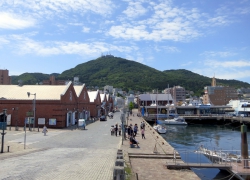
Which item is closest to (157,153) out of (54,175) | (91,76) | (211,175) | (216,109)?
(211,175)

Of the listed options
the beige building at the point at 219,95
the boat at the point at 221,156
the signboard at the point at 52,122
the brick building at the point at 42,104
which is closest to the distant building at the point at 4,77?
the brick building at the point at 42,104

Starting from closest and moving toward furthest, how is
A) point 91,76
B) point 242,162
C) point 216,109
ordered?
point 242,162, point 216,109, point 91,76

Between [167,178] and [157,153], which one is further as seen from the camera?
[157,153]

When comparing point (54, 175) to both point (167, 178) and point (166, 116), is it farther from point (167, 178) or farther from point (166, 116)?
point (166, 116)

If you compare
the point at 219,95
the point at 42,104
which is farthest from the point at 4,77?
the point at 219,95

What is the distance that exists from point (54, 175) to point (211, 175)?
534 inches

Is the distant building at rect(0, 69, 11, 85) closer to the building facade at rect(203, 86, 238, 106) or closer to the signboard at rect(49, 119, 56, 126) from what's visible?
the signboard at rect(49, 119, 56, 126)

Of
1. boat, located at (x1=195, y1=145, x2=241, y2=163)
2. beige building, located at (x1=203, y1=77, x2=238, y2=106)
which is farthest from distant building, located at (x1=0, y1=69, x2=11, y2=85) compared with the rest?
boat, located at (x1=195, y1=145, x2=241, y2=163)

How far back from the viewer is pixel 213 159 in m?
22.9

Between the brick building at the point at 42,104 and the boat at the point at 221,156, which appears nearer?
the boat at the point at 221,156

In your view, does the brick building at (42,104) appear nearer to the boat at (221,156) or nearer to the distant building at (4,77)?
the boat at (221,156)

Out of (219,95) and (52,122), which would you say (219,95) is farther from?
(52,122)

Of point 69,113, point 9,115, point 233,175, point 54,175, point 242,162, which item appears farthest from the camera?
point 69,113

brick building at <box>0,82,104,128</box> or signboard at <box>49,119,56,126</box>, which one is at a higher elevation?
brick building at <box>0,82,104,128</box>
